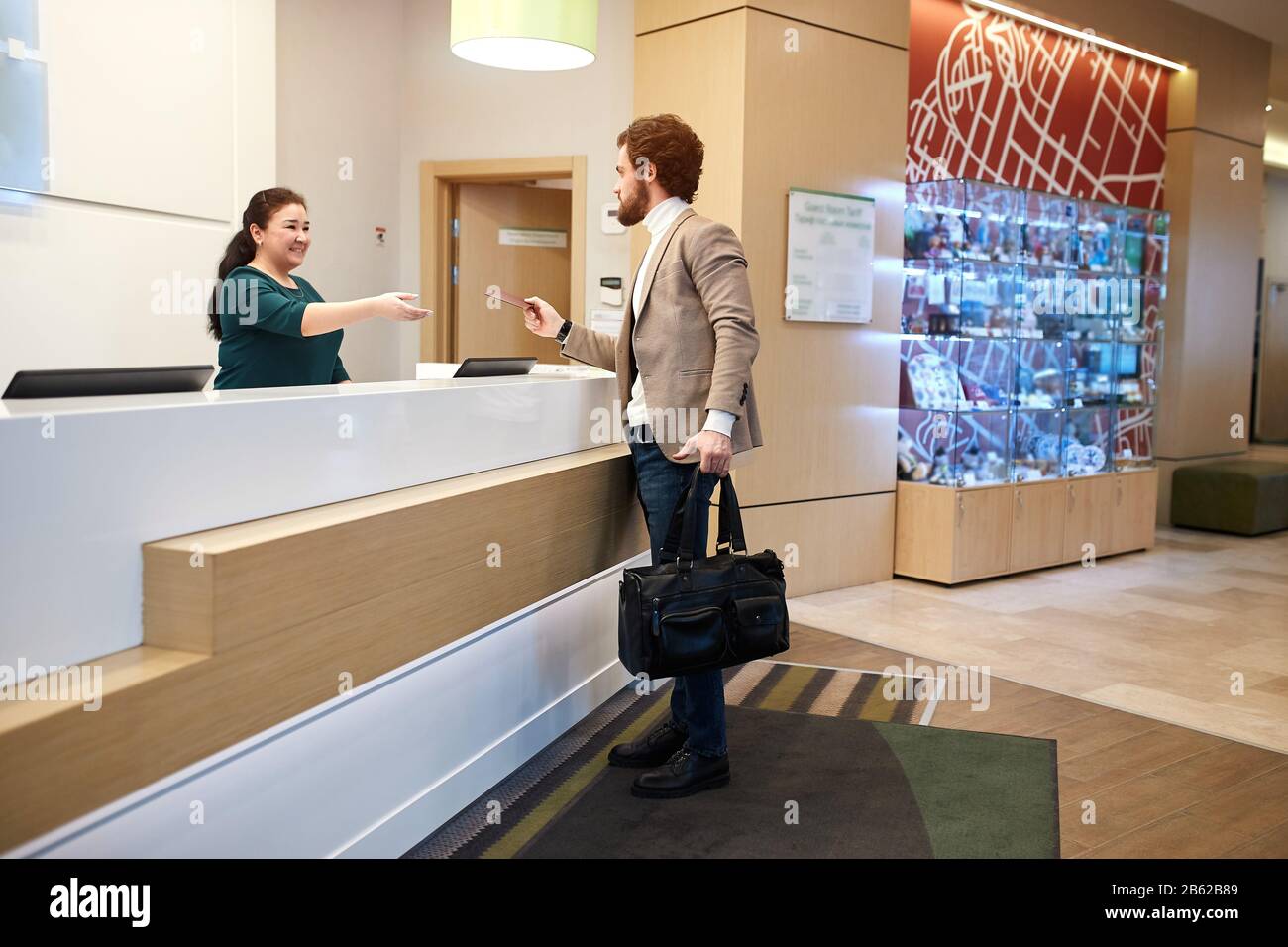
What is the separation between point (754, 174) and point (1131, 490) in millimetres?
3543

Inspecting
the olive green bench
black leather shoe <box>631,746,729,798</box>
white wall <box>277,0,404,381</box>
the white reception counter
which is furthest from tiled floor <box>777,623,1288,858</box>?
the olive green bench

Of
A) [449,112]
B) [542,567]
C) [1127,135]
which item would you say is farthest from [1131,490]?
[542,567]

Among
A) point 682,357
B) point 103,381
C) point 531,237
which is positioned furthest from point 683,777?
point 531,237

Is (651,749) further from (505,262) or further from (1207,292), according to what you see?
(1207,292)

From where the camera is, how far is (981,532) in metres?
6.18

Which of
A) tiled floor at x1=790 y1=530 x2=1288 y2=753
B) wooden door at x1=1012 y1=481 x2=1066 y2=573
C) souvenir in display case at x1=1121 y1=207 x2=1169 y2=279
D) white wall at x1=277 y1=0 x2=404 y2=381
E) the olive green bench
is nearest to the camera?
tiled floor at x1=790 y1=530 x2=1288 y2=753

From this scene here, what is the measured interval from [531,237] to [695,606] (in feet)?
15.0

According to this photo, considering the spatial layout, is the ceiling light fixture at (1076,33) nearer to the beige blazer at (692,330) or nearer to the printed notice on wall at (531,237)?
the printed notice on wall at (531,237)

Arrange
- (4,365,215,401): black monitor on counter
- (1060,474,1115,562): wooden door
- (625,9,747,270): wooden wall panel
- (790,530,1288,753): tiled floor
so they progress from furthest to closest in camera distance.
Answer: (1060,474,1115,562): wooden door
(625,9,747,270): wooden wall panel
(790,530,1288,753): tiled floor
(4,365,215,401): black monitor on counter

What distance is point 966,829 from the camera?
2.92 meters

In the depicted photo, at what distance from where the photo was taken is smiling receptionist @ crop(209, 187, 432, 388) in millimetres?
3055

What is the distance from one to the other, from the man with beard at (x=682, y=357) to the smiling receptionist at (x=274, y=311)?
0.62 metres

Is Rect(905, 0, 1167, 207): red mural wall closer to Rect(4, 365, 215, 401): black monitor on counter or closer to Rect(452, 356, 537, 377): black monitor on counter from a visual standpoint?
Rect(452, 356, 537, 377): black monitor on counter
